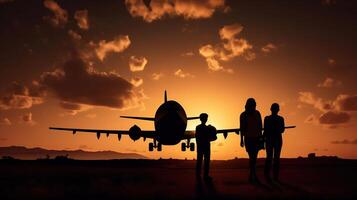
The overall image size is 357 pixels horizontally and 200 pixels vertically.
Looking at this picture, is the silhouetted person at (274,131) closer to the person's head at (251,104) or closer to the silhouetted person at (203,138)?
the person's head at (251,104)

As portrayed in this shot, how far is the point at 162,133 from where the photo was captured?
30750 mm

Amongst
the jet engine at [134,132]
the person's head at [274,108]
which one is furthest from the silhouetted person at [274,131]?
the jet engine at [134,132]

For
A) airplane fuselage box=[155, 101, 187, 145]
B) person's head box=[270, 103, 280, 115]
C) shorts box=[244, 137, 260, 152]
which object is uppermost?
airplane fuselage box=[155, 101, 187, 145]

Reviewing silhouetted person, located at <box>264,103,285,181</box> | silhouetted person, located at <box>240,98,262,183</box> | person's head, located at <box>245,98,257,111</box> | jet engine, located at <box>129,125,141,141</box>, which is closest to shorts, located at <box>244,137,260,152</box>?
silhouetted person, located at <box>240,98,262,183</box>

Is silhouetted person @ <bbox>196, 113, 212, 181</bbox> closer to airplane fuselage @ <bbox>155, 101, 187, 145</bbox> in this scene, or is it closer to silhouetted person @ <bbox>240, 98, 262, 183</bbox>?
silhouetted person @ <bbox>240, 98, 262, 183</bbox>

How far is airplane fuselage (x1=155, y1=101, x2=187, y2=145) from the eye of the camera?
29.9 m

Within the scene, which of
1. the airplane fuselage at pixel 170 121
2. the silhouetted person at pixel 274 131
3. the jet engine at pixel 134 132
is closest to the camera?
the silhouetted person at pixel 274 131

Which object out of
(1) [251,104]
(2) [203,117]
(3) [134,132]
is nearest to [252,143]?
(1) [251,104]

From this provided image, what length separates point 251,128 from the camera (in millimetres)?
11938

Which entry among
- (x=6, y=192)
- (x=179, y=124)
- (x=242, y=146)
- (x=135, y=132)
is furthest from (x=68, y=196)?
(x=135, y=132)

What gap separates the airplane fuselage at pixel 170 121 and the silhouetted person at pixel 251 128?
703 inches

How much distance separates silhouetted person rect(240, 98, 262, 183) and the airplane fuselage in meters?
17.9

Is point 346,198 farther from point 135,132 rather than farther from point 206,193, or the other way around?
point 135,132

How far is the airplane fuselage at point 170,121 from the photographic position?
2992 centimetres
